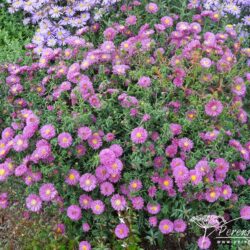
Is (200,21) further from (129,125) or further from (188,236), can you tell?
(188,236)

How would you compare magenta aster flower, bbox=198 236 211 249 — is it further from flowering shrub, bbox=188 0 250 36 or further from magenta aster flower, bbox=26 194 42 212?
flowering shrub, bbox=188 0 250 36

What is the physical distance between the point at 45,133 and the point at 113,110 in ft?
1.52

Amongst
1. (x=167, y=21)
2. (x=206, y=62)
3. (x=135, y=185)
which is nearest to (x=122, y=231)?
(x=135, y=185)

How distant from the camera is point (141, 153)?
3.03m

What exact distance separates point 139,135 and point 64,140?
47cm

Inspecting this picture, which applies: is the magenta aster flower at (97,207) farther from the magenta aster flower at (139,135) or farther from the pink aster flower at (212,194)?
the pink aster flower at (212,194)

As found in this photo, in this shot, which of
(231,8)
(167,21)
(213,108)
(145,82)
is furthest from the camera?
(231,8)

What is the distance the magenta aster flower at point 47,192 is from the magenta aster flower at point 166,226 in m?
0.68

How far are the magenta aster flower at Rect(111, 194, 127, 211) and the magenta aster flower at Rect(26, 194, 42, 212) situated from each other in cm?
46

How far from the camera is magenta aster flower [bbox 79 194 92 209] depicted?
305 centimetres

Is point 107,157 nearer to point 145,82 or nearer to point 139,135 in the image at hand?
point 139,135

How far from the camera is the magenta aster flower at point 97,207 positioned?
3006mm

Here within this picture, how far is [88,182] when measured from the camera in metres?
3.02

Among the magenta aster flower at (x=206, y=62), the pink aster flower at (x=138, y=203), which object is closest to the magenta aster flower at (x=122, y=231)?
the pink aster flower at (x=138, y=203)
